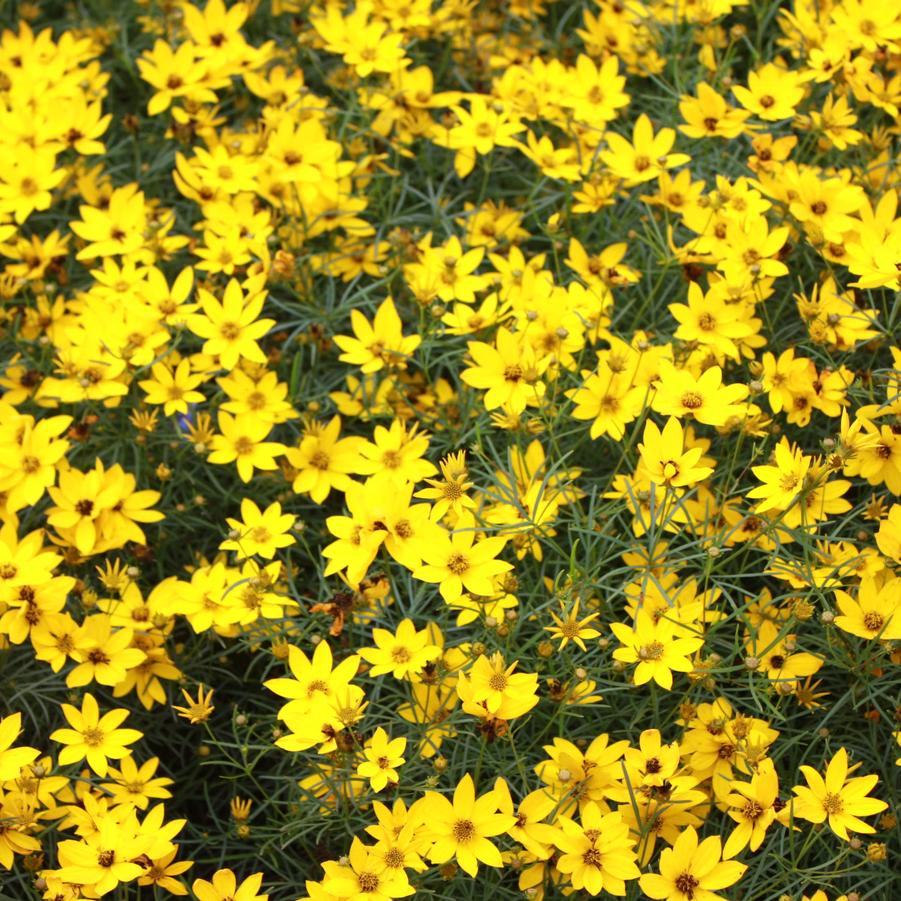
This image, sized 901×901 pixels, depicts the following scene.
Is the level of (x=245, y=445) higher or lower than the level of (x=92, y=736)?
higher

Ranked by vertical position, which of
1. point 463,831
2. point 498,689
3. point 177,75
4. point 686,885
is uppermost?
point 177,75

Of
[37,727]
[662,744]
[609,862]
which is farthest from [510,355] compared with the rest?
[37,727]

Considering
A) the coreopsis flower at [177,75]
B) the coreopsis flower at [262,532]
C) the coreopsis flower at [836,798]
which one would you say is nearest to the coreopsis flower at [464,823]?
the coreopsis flower at [836,798]

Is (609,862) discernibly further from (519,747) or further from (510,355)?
(510,355)

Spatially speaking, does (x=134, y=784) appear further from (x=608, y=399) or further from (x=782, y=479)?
(x=782, y=479)

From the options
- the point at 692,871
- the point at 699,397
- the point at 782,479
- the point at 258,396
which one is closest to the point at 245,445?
the point at 258,396

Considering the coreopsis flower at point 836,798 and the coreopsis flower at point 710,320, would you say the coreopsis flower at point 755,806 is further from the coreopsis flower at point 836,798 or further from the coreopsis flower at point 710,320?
the coreopsis flower at point 710,320
